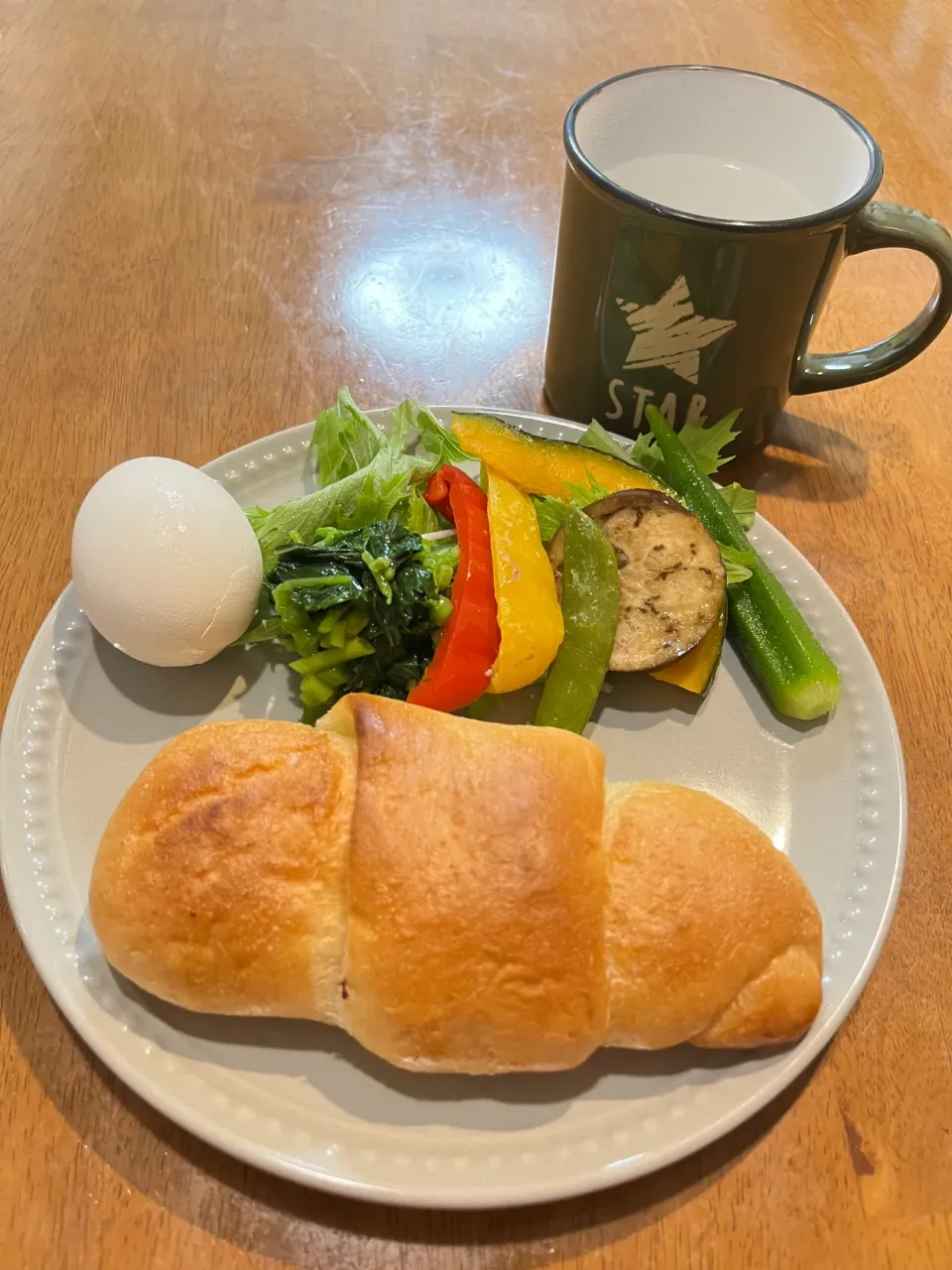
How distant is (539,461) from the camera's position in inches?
56.6

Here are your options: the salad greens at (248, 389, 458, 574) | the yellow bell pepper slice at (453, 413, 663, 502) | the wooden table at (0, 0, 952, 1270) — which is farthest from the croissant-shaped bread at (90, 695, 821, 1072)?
the yellow bell pepper slice at (453, 413, 663, 502)

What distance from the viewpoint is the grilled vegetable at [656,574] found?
1276mm

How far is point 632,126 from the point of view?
58.3 inches

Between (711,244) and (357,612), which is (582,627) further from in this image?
(711,244)

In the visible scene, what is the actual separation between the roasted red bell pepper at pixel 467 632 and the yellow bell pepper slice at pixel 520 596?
15 millimetres

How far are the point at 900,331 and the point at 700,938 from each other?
3.48 feet

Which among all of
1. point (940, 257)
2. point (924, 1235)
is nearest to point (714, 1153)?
point (924, 1235)

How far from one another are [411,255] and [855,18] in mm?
1701

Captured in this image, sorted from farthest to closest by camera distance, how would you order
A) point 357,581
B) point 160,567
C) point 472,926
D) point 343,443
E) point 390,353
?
point 390,353, point 343,443, point 357,581, point 160,567, point 472,926

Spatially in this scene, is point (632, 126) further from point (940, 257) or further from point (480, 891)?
point (480, 891)

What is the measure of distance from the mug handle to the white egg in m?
0.94

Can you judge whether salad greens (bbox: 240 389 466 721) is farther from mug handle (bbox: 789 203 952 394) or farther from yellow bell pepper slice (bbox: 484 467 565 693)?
mug handle (bbox: 789 203 952 394)

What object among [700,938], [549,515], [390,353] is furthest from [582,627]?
[390,353]

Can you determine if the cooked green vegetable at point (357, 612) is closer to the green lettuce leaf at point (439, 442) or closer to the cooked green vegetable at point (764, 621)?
the green lettuce leaf at point (439, 442)
